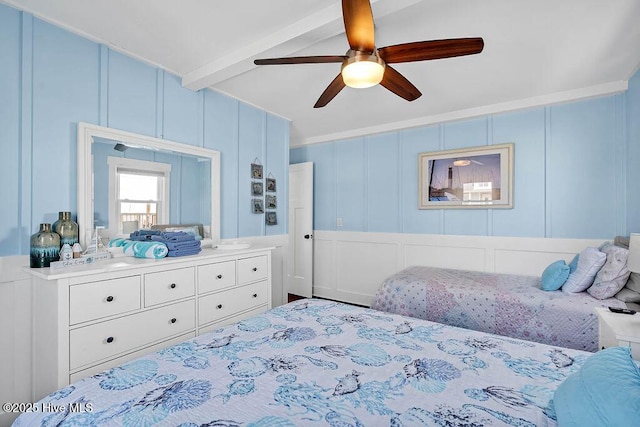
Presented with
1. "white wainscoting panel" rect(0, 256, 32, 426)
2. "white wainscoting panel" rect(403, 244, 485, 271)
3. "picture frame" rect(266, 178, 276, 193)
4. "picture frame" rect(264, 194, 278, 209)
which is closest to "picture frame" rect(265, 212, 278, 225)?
"picture frame" rect(264, 194, 278, 209)

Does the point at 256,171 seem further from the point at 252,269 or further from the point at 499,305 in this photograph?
the point at 499,305

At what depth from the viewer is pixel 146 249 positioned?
221 cm

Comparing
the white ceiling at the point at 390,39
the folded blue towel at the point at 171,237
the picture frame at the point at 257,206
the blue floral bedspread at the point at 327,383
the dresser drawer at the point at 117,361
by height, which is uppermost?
the white ceiling at the point at 390,39

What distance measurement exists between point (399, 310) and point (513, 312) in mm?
937

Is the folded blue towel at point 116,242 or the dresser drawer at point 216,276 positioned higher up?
the folded blue towel at point 116,242

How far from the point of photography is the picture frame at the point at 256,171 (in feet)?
11.4

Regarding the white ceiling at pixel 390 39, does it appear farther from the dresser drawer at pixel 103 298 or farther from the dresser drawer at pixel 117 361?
the dresser drawer at pixel 117 361

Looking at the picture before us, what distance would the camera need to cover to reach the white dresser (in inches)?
63.9

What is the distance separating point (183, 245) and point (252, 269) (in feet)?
2.22

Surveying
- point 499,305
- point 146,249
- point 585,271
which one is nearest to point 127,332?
point 146,249

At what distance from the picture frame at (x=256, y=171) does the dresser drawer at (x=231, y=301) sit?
1266 mm

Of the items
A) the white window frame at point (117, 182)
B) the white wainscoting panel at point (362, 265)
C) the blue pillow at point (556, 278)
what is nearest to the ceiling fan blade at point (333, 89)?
the white window frame at point (117, 182)

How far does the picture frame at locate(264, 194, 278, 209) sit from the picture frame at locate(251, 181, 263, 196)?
154 mm

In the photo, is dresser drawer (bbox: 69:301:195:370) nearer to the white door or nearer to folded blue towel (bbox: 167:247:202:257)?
folded blue towel (bbox: 167:247:202:257)
